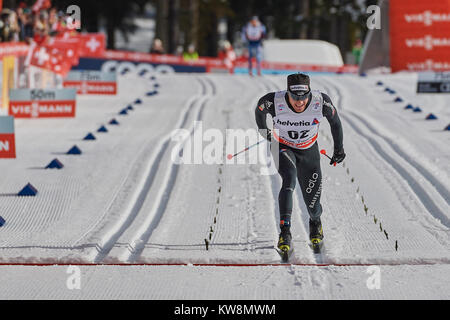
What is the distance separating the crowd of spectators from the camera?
53.2 ft

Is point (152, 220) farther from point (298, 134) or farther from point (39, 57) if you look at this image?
point (39, 57)

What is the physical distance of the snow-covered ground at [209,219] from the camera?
594 cm

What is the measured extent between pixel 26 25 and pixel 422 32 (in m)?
9.95

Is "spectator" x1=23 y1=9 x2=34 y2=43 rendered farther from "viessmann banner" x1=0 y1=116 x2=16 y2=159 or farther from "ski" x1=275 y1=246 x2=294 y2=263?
"ski" x1=275 y1=246 x2=294 y2=263

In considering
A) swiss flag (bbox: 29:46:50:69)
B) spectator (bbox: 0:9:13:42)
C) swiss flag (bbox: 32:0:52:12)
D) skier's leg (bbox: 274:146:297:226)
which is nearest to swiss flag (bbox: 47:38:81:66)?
swiss flag (bbox: 29:46:50:69)

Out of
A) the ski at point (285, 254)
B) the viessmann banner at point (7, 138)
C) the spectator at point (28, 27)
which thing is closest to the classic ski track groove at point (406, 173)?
the ski at point (285, 254)

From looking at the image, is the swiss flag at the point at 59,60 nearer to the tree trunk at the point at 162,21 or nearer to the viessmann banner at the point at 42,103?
the viessmann banner at the point at 42,103

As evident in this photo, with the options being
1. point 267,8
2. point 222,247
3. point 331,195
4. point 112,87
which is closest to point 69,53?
point 112,87

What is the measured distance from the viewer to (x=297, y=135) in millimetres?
6719

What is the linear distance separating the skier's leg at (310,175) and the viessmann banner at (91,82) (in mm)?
12142

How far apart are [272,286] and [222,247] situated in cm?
123

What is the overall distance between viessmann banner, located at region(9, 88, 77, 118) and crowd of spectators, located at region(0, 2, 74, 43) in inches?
66.2
